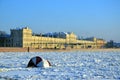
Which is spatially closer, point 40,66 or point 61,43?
point 40,66

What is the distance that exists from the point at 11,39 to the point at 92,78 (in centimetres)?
11315

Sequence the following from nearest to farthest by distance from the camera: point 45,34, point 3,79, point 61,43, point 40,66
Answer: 1. point 3,79
2. point 40,66
3. point 61,43
4. point 45,34

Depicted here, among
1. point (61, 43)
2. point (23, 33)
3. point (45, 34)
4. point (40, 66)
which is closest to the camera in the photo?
point (40, 66)

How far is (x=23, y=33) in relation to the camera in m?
118

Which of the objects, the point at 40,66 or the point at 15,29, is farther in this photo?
the point at 15,29

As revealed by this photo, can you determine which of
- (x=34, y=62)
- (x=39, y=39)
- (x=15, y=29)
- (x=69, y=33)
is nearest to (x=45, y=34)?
(x=69, y=33)

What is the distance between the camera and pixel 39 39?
133875mm

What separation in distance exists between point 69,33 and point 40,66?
159860 mm

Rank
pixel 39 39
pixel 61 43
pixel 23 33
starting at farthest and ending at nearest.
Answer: pixel 61 43, pixel 39 39, pixel 23 33

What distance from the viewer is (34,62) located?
16094 mm

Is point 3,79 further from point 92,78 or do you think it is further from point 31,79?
point 92,78

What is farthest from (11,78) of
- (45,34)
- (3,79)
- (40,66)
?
(45,34)

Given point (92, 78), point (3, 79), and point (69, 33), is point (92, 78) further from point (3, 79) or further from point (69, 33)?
point (69, 33)

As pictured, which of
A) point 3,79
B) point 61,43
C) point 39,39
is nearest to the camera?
point 3,79
